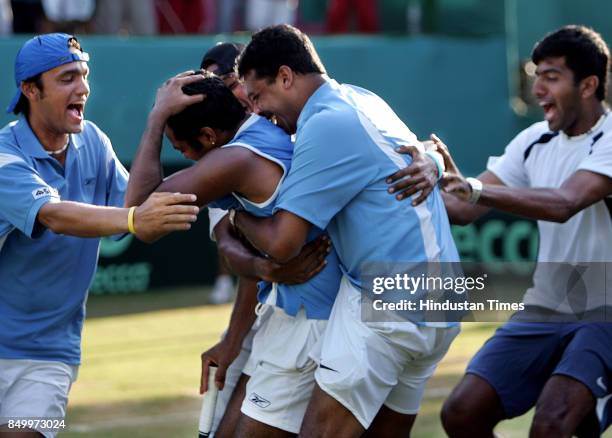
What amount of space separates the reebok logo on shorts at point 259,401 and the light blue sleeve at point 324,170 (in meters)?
0.87

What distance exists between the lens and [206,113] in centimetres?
504

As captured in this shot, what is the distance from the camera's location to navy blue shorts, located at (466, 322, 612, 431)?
584cm

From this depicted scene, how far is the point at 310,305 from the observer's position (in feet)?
16.8

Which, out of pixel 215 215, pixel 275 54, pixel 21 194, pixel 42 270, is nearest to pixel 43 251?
pixel 42 270

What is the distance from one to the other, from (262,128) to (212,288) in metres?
9.64

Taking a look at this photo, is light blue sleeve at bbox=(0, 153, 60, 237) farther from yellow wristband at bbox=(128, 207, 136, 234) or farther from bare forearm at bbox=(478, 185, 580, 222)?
bare forearm at bbox=(478, 185, 580, 222)

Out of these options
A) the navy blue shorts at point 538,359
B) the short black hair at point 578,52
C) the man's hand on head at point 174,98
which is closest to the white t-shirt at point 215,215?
the man's hand on head at point 174,98

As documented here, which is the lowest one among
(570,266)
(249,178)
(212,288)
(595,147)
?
(212,288)

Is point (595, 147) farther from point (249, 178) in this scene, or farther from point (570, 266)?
point (249, 178)

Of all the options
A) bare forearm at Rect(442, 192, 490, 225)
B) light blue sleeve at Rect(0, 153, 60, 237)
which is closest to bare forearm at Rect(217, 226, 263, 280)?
light blue sleeve at Rect(0, 153, 60, 237)

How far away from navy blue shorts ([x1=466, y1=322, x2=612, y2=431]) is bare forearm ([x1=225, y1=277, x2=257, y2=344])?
1304mm

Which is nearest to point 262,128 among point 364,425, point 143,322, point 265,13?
point 364,425

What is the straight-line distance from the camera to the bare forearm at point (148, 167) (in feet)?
16.2

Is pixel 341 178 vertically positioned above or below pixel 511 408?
above
